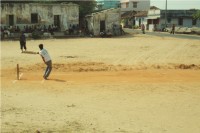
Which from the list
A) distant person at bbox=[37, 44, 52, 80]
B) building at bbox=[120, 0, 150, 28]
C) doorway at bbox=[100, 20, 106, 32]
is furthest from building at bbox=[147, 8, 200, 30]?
distant person at bbox=[37, 44, 52, 80]

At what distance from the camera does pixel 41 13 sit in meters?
41.7

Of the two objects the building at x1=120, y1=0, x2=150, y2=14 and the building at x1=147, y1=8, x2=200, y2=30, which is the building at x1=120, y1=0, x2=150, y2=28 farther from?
the building at x1=147, y1=8, x2=200, y2=30

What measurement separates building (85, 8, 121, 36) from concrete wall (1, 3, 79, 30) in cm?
218

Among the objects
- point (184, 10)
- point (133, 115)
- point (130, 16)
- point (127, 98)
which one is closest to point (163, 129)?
point (133, 115)

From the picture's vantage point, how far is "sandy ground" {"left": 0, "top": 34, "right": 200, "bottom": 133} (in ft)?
29.7

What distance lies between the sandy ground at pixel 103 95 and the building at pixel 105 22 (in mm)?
20315

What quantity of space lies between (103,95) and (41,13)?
101 feet

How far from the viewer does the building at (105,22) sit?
4253 cm

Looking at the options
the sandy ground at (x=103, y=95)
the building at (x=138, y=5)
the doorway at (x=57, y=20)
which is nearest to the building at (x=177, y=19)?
the doorway at (x=57, y=20)

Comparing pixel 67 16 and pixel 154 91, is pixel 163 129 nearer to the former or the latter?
pixel 154 91

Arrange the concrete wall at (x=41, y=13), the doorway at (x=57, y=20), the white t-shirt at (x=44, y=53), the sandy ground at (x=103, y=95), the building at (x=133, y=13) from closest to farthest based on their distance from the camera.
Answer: the sandy ground at (x=103, y=95) < the white t-shirt at (x=44, y=53) < the concrete wall at (x=41, y=13) < the doorway at (x=57, y=20) < the building at (x=133, y=13)

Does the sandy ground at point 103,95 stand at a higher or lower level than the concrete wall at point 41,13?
lower

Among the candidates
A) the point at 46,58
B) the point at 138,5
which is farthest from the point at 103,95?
the point at 138,5

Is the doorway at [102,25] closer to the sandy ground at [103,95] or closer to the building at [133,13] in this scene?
the sandy ground at [103,95]
